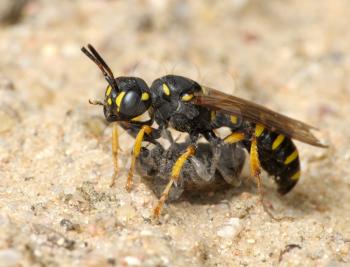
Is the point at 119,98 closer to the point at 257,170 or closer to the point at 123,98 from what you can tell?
the point at 123,98

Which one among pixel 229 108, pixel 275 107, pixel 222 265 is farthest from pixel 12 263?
pixel 275 107

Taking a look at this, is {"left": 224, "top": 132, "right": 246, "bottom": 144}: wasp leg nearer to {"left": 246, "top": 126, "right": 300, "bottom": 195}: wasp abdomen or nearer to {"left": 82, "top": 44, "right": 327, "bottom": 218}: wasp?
{"left": 82, "top": 44, "right": 327, "bottom": 218}: wasp

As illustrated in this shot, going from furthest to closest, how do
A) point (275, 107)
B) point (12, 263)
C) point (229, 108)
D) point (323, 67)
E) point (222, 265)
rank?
point (323, 67) → point (275, 107) → point (229, 108) → point (222, 265) → point (12, 263)

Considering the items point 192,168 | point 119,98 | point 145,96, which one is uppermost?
point 145,96

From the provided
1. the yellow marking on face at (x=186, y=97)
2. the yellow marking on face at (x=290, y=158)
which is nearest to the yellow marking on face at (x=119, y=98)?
the yellow marking on face at (x=186, y=97)

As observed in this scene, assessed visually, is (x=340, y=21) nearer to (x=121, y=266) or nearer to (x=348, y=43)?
(x=348, y=43)

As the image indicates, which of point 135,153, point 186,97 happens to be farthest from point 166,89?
point 135,153

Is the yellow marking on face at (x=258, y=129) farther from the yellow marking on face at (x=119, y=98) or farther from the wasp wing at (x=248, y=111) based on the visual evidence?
the yellow marking on face at (x=119, y=98)
